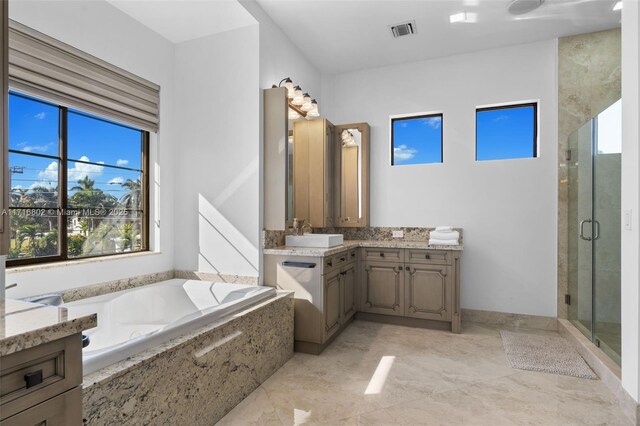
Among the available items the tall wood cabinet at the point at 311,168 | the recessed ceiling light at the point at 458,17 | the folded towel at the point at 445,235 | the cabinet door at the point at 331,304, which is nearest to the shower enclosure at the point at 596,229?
the folded towel at the point at 445,235

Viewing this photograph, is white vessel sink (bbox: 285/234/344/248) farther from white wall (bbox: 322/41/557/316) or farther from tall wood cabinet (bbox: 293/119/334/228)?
white wall (bbox: 322/41/557/316)

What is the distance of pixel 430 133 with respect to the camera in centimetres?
410

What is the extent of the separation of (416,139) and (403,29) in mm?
1269

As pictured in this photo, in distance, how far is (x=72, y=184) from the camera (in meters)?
2.54

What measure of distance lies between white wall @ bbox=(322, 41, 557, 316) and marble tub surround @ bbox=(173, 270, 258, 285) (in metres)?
1.89

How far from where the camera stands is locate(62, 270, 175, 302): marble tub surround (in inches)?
93.2

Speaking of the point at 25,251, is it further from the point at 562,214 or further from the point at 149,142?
the point at 562,214

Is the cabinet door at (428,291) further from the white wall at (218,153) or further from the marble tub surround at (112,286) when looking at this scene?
the marble tub surround at (112,286)

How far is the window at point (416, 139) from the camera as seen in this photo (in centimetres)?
406

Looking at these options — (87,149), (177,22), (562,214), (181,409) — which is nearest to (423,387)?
(181,409)

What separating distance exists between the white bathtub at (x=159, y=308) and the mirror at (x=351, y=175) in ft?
5.65

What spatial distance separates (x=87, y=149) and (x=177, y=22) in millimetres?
1337

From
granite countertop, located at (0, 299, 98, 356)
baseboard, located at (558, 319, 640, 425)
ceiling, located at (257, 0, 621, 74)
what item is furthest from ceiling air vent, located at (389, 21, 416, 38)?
granite countertop, located at (0, 299, 98, 356)

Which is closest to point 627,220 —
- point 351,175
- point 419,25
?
point 419,25
